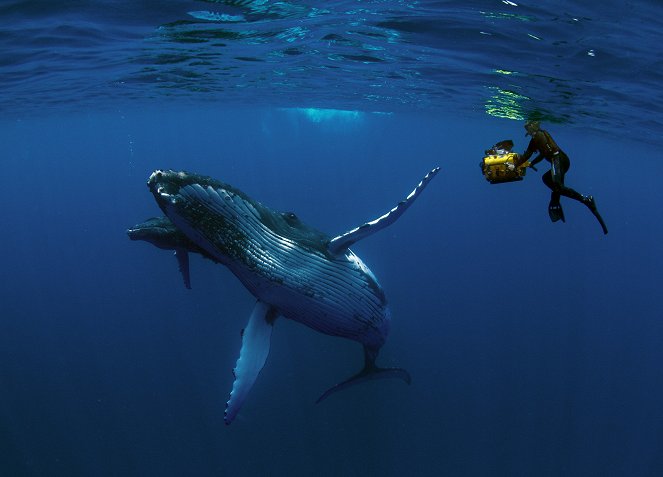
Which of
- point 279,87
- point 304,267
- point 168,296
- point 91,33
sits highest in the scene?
point 91,33

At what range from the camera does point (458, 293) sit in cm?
3978

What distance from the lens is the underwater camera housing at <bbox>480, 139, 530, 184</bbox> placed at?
3.90 m

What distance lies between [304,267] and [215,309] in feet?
77.0

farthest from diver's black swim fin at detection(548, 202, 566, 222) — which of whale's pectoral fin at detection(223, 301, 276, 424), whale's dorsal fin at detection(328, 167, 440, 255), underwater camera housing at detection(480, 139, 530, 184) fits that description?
whale's pectoral fin at detection(223, 301, 276, 424)

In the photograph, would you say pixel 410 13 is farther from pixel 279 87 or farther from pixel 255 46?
pixel 279 87

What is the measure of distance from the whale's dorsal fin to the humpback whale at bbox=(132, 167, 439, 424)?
0.01 meters

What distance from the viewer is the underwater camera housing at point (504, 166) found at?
3898 mm

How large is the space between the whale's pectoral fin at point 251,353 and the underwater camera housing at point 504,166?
265 centimetres

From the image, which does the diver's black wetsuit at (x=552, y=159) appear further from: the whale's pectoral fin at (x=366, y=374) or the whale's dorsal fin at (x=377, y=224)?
the whale's pectoral fin at (x=366, y=374)

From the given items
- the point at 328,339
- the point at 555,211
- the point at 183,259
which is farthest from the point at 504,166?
the point at 328,339

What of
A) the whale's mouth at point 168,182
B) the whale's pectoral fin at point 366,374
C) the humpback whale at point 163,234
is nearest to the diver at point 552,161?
the whale's mouth at point 168,182

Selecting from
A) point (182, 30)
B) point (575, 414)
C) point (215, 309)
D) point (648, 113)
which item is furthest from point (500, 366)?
point (182, 30)

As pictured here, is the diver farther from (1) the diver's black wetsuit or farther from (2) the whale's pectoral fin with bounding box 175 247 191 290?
(2) the whale's pectoral fin with bounding box 175 247 191 290

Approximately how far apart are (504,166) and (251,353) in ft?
10.1
